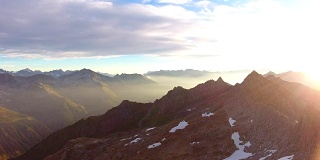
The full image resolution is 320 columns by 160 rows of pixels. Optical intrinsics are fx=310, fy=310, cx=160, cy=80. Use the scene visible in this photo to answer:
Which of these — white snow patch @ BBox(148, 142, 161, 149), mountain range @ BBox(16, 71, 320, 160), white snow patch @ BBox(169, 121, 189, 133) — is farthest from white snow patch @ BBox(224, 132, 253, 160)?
white snow patch @ BBox(169, 121, 189, 133)

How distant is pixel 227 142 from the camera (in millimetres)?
77750

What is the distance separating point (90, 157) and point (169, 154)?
38038 mm

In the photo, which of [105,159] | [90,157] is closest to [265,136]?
Answer: [105,159]

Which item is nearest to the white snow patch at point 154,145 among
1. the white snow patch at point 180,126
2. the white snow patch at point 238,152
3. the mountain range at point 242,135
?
the mountain range at point 242,135

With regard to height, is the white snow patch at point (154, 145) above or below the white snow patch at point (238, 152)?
below

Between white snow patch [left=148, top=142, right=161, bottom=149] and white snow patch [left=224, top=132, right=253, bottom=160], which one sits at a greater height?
white snow patch [left=224, top=132, right=253, bottom=160]

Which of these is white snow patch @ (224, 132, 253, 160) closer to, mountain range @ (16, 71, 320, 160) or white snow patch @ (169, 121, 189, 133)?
mountain range @ (16, 71, 320, 160)

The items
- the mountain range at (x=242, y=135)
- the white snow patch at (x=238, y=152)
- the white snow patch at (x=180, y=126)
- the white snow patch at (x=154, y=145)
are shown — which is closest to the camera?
the mountain range at (x=242, y=135)

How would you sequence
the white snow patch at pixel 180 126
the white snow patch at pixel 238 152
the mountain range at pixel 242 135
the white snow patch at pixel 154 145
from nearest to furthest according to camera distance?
1. the mountain range at pixel 242 135
2. the white snow patch at pixel 238 152
3. the white snow patch at pixel 154 145
4. the white snow patch at pixel 180 126

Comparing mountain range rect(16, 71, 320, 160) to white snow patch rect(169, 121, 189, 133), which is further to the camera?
white snow patch rect(169, 121, 189, 133)

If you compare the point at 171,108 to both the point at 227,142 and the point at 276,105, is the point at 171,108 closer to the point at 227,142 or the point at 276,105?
the point at 276,105

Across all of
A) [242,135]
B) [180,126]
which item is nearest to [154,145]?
[180,126]

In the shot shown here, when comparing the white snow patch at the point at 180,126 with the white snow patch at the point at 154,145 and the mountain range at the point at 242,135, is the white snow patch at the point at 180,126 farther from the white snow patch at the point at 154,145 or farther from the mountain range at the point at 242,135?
the white snow patch at the point at 154,145

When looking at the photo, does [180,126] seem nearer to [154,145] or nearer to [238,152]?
[154,145]
